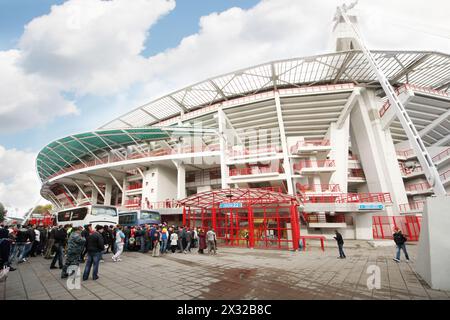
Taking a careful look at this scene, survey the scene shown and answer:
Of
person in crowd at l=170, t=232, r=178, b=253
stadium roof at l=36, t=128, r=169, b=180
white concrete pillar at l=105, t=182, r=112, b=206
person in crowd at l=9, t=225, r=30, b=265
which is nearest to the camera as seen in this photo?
person in crowd at l=9, t=225, r=30, b=265

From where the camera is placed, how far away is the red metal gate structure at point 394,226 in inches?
704

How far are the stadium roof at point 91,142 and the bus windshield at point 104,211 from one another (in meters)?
11.9

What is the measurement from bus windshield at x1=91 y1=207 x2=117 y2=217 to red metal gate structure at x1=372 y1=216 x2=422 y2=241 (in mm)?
23180

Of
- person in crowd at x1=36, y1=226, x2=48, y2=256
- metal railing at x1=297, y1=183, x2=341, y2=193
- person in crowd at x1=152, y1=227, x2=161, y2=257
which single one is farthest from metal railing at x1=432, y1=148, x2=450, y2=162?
person in crowd at x1=36, y1=226, x2=48, y2=256

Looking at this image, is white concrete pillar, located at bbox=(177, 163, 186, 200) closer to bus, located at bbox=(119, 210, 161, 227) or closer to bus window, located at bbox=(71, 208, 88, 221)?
bus, located at bbox=(119, 210, 161, 227)

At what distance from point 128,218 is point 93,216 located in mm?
3005

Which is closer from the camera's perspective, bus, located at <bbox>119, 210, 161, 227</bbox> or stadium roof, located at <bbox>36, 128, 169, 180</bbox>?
bus, located at <bbox>119, 210, 161, 227</bbox>

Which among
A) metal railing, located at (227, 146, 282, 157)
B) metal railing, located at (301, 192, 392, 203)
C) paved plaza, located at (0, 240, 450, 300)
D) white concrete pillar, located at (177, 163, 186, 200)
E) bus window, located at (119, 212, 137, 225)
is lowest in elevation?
paved plaza, located at (0, 240, 450, 300)

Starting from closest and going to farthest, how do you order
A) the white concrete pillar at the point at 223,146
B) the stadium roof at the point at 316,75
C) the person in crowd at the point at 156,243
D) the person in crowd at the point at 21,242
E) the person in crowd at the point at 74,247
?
the person in crowd at the point at 74,247 < the person in crowd at the point at 21,242 < the person in crowd at the point at 156,243 < the stadium roof at the point at 316,75 < the white concrete pillar at the point at 223,146

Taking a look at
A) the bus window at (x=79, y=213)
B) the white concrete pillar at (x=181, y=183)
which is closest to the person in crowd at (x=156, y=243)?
the bus window at (x=79, y=213)

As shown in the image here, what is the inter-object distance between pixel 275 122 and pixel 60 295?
24.0m

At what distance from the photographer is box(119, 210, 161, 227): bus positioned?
1602 cm

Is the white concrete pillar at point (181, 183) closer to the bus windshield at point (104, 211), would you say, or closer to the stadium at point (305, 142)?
the stadium at point (305, 142)
